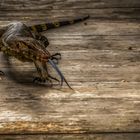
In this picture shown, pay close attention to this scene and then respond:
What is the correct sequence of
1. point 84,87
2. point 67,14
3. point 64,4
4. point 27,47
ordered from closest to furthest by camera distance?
point 84,87 < point 27,47 < point 67,14 < point 64,4

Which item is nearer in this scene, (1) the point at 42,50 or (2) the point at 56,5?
(1) the point at 42,50

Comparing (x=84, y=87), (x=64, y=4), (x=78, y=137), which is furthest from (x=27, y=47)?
(x=64, y=4)

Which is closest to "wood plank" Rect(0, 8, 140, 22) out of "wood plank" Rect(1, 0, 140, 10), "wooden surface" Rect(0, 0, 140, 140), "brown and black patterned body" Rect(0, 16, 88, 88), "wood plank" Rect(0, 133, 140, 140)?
"wooden surface" Rect(0, 0, 140, 140)

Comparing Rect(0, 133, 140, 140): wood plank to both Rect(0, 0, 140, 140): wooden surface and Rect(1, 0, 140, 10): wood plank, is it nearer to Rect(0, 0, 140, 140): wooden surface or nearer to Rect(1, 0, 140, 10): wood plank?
Rect(0, 0, 140, 140): wooden surface

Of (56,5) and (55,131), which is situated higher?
(55,131)

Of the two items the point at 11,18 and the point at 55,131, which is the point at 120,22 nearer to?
the point at 11,18

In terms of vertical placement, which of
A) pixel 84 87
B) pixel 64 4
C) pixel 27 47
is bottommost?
pixel 64 4

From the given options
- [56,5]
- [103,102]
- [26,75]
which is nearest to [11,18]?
[56,5]

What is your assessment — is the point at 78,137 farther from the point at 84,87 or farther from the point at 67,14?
the point at 67,14

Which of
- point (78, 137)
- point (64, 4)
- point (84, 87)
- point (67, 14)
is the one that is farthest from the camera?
point (64, 4)
